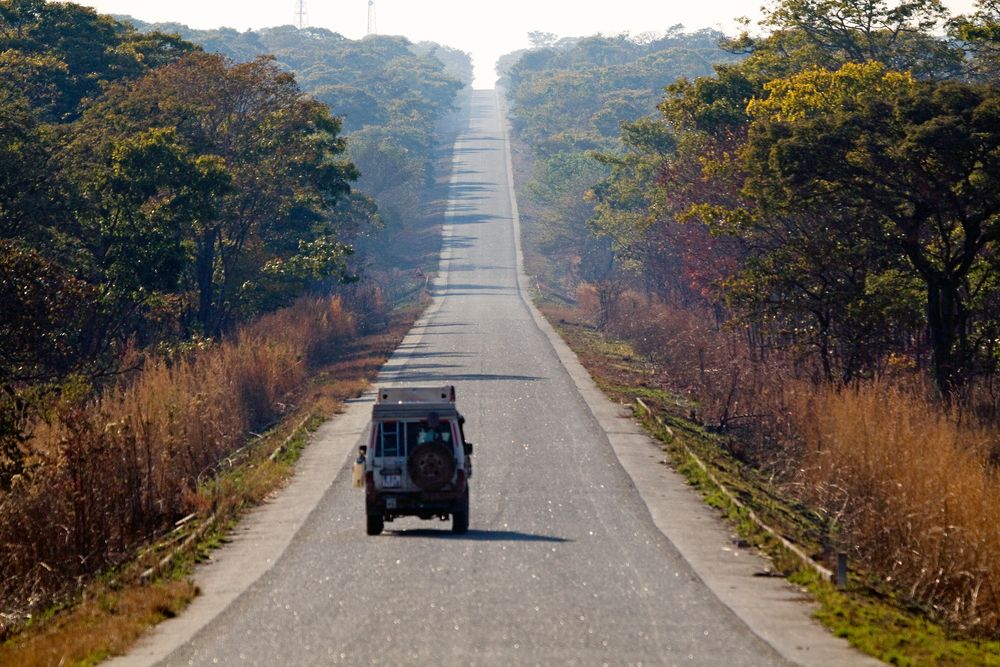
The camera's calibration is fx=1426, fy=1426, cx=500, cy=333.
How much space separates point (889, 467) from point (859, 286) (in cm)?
1450

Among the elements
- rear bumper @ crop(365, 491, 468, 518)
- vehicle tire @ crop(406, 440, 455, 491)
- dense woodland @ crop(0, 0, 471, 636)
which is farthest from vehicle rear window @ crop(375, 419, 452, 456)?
dense woodland @ crop(0, 0, 471, 636)

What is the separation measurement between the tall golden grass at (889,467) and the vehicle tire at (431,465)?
20.6 ft

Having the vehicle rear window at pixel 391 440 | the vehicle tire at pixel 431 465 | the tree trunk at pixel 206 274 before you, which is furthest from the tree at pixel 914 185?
the tree trunk at pixel 206 274

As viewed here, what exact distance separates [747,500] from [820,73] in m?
21.5

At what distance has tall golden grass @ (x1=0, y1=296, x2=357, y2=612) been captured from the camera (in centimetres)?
2023

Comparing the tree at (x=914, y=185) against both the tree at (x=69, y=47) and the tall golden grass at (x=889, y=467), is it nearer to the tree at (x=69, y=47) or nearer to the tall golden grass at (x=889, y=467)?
the tall golden grass at (x=889, y=467)

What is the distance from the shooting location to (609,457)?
3136 centimetres

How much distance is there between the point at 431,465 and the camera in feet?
67.8

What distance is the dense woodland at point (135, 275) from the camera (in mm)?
21812

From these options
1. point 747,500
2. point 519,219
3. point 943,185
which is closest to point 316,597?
point 747,500

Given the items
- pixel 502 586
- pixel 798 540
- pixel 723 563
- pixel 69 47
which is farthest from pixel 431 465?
pixel 69 47

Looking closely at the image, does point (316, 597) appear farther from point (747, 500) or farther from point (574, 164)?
point (574, 164)

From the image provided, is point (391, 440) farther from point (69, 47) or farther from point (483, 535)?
point (69, 47)

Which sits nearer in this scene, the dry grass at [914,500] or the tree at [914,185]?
the dry grass at [914,500]
